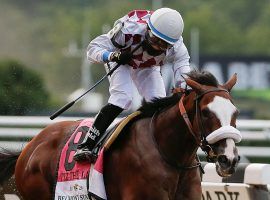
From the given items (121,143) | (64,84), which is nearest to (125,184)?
(121,143)

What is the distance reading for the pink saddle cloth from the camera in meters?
6.41

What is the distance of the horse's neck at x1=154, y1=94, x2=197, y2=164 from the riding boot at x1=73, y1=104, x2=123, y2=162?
1.37 feet

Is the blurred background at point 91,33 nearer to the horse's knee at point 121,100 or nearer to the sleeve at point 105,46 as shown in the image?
the sleeve at point 105,46

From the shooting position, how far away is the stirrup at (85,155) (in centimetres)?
653

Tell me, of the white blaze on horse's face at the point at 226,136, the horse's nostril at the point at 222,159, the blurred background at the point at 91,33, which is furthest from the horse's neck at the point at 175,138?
the blurred background at the point at 91,33

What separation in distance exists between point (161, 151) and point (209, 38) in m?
60.5

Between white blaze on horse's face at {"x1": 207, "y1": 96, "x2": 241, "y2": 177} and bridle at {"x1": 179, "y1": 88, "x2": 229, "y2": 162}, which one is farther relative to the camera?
bridle at {"x1": 179, "y1": 88, "x2": 229, "y2": 162}

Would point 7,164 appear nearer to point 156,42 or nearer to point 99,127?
point 99,127

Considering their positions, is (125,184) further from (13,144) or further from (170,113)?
(13,144)

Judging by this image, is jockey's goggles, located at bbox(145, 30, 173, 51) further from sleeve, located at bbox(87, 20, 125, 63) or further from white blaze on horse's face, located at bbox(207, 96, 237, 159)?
white blaze on horse's face, located at bbox(207, 96, 237, 159)

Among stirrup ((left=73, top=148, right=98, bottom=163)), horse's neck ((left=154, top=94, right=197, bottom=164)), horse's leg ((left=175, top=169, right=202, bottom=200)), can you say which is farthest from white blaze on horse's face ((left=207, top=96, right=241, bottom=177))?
stirrup ((left=73, top=148, right=98, bottom=163))

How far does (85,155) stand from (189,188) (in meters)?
0.76

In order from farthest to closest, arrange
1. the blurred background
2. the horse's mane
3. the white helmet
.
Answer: the blurred background → the white helmet → the horse's mane

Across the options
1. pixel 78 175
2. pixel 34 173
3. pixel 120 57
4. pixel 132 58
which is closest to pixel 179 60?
pixel 132 58
